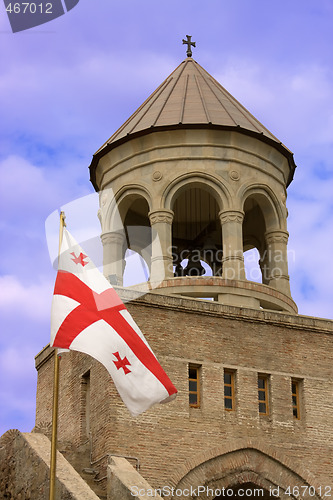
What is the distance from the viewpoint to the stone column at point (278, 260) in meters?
27.5

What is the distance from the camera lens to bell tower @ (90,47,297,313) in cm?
2639

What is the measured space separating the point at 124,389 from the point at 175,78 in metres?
16.0

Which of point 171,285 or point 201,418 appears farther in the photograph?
point 171,285

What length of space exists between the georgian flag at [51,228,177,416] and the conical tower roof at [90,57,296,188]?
35.8 feet

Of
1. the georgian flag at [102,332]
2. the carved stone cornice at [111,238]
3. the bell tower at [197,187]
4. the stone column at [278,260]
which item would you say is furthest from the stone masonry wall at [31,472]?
the stone column at [278,260]

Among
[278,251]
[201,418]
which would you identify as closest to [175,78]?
[278,251]

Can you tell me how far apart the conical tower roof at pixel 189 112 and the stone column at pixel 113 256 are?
254cm

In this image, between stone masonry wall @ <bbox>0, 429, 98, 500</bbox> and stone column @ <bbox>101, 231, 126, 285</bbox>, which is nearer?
stone masonry wall @ <bbox>0, 429, 98, 500</bbox>

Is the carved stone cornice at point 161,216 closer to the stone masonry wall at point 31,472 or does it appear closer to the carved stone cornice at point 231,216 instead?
the carved stone cornice at point 231,216

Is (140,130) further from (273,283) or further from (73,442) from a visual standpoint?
(73,442)

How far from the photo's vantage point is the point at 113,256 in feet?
90.4

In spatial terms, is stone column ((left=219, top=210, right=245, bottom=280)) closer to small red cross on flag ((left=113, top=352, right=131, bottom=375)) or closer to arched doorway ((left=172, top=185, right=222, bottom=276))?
arched doorway ((left=172, top=185, right=222, bottom=276))

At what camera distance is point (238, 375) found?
80.5 ft

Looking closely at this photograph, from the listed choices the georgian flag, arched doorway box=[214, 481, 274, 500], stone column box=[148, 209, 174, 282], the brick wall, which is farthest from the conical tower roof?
the georgian flag
